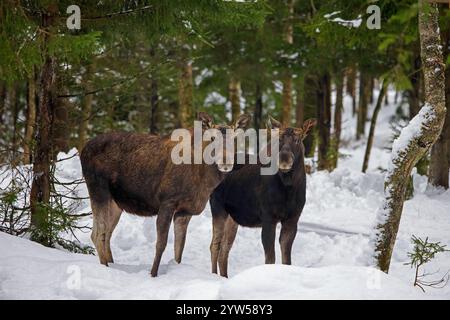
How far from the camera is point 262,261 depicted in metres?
11.7

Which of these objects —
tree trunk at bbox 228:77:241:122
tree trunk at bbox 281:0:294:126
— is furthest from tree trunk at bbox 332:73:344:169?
tree trunk at bbox 228:77:241:122

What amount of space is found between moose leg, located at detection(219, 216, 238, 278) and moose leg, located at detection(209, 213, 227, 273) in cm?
14

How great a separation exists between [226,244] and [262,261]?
171 cm

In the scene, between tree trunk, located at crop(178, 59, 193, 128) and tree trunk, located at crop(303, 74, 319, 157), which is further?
tree trunk, located at crop(303, 74, 319, 157)

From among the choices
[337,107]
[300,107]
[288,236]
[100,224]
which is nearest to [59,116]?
[100,224]

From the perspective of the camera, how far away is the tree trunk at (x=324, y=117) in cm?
2089

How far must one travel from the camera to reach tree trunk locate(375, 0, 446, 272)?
819 centimetres

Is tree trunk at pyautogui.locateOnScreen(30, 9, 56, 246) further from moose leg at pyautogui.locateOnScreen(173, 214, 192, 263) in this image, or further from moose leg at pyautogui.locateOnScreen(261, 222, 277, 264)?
moose leg at pyautogui.locateOnScreen(261, 222, 277, 264)

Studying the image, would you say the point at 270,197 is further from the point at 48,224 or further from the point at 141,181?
the point at 48,224

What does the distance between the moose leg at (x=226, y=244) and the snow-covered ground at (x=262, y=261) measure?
0.57m

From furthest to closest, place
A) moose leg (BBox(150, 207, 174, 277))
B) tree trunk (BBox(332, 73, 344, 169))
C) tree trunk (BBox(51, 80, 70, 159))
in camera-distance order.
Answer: tree trunk (BBox(332, 73, 344, 169)) → tree trunk (BBox(51, 80, 70, 159)) → moose leg (BBox(150, 207, 174, 277))

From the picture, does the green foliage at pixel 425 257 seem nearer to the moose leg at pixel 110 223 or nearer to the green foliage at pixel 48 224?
the moose leg at pixel 110 223

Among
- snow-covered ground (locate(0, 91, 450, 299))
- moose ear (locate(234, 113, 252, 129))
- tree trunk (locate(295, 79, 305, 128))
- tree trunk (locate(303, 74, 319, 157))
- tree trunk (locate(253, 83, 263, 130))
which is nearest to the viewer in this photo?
snow-covered ground (locate(0, 91, 450, 299))
